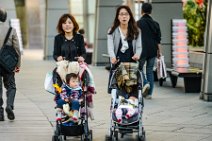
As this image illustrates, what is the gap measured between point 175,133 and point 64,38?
2.11 m

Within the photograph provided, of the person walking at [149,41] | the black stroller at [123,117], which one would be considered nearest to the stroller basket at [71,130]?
the black stroller at [123,117]

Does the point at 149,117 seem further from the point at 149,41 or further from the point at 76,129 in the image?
the point at 149,41

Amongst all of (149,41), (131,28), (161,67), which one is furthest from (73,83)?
(161,67)

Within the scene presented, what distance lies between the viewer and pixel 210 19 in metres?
12.8

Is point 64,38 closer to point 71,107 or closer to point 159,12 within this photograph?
point 71,107

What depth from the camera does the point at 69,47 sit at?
893 centimetres

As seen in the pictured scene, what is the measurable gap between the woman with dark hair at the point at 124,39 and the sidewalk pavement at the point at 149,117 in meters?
1.16

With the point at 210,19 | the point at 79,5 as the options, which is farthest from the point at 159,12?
the point at 79,5

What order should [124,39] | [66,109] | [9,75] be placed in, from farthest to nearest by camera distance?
[9,75], [124,39], [66,109]

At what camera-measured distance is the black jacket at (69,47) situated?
8.93 m

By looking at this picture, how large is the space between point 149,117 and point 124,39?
7.01 feet

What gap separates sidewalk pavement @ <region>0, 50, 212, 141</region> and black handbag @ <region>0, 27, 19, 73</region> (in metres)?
0.89

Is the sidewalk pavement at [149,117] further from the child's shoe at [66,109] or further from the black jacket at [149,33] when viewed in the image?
the black jacket at [149,33]

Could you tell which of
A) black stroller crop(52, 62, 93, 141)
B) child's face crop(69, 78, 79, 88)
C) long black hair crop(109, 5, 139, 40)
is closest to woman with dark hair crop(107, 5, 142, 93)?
long black hair crop(109, 5, 139, 40)
